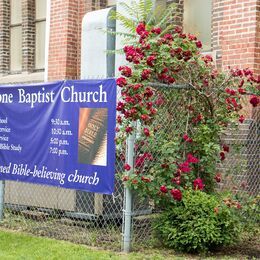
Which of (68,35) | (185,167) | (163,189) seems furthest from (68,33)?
(163,189)

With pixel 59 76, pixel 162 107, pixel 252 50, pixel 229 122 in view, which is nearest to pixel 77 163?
pixel 162 107

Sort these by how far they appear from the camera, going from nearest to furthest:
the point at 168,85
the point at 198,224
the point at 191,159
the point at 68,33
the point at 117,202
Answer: the point at 198,224, the point at 191,159, the point at 168,85, the point at 117,202, the point at 68,33

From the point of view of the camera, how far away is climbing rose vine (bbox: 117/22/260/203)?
22.5ft

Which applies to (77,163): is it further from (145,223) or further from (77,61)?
(77,61)

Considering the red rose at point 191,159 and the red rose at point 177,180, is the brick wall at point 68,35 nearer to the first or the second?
the red rose at point 191,159

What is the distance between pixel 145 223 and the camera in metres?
8.48

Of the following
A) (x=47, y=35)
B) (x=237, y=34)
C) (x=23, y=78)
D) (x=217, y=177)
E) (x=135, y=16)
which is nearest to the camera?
(x=217, y=177)

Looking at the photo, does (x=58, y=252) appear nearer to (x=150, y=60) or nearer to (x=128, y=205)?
(x=128, y=205)

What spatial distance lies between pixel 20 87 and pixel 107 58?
158cm

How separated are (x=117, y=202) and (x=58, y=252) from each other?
1.86 meters

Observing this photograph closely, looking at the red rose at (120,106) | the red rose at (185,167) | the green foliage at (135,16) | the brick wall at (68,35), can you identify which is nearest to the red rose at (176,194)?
Answer: the red rose at (185,167)

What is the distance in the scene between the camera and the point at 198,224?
6.74 metres

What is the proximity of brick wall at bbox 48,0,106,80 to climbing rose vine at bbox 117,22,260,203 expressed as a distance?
500cm

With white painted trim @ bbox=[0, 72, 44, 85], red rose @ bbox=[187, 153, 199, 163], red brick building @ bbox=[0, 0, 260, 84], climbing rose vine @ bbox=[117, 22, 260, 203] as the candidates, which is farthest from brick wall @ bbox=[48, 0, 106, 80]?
red rose @ bbox=[187, 153, 199, 163]
